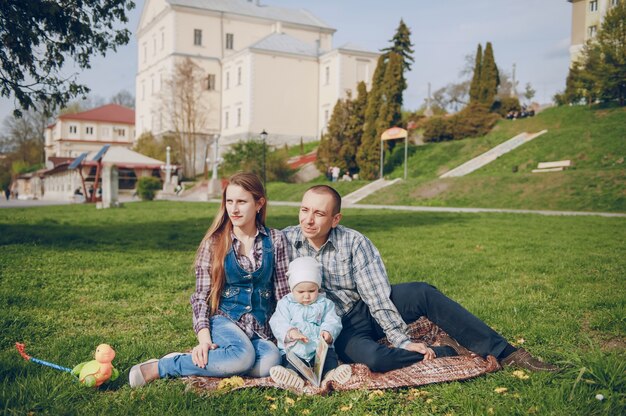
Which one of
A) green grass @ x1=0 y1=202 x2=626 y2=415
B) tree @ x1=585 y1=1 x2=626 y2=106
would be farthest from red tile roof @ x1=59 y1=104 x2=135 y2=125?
green grass @ x1=0 y1=202 x2=626 y2=415

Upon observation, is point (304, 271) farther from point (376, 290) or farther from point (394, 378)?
point (394, 378)

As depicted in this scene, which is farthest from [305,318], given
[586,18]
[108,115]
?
[108,115]

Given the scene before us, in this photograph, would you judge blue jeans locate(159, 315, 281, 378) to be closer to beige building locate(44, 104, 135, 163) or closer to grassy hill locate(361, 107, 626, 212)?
grassy hill locate(361, 107, 626, 212)

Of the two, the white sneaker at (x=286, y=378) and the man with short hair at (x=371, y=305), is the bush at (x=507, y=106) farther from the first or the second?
the white sneaker at (x=286, y=378)

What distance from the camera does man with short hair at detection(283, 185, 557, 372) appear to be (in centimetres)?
362

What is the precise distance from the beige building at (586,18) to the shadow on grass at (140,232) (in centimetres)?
1360

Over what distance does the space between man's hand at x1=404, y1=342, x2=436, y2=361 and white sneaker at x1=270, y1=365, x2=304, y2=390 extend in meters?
0.76

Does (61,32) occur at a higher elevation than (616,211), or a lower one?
higher

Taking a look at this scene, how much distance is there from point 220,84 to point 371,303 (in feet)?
185

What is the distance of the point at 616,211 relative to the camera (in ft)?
58.5

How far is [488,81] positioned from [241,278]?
4297 centimetres

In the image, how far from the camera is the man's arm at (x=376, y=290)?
3729mm

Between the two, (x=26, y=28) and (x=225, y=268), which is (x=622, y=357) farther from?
(x=26, y=28)

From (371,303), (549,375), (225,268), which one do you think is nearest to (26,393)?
(225,268)
